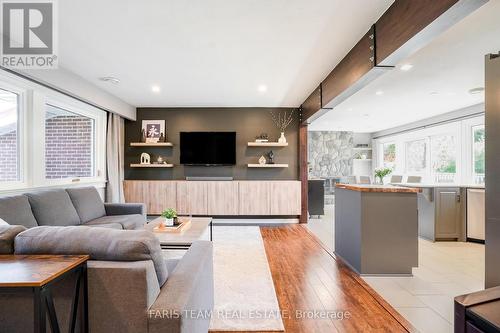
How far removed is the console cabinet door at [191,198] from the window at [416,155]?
620 cm

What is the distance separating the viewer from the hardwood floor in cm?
204

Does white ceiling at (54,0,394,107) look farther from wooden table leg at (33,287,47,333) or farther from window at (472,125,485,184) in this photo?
window at (472,125,485,184)

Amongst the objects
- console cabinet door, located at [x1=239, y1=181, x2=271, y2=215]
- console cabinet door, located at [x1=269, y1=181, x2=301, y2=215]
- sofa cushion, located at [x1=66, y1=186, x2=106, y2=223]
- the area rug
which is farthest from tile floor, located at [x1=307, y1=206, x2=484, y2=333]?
sofa cushion, located at [x1=66, y1=186, x2=106, y2=223]

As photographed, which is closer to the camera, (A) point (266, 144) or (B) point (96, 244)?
(B) point (96, 244)

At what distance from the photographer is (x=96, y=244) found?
4.29 feet

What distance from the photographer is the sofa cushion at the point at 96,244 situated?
4.12 feet

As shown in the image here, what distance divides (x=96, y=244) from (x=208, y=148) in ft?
15.2

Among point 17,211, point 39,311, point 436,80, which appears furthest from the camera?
point 436,80

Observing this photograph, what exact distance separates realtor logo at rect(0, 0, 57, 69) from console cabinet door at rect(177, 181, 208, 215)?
2.96 meters

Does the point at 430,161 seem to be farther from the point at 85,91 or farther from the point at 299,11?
the point at 85,91

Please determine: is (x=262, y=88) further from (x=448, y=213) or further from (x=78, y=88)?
(x=448, y=213)

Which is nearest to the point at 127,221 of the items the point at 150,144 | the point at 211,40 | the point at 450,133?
the point at 150,144

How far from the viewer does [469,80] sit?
392 cm

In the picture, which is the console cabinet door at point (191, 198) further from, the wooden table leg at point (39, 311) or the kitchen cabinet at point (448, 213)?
the wooden table leg at point (39, 311)
